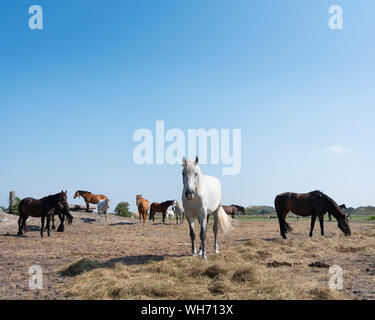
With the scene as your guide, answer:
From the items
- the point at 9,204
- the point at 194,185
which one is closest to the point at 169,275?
the point at 194,185

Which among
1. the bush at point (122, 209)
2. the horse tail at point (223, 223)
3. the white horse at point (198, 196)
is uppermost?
the white horse at point (198, 196)

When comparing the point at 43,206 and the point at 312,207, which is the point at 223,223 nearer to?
the point at 312,207

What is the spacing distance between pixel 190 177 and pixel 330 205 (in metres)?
8.71

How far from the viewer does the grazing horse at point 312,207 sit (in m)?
13.0

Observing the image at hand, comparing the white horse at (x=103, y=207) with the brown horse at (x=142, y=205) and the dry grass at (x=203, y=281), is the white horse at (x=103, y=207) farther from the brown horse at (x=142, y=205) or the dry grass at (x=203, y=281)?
the dry grass at (x=203, y=281)

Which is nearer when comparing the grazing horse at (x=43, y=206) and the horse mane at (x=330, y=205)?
the horse mane at (x=330, y=205)

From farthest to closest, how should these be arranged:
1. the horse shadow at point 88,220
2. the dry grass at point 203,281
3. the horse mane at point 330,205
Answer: the horse shadow at point 88,220
the horse mane at point 330,205
the dry grass at point 203,281

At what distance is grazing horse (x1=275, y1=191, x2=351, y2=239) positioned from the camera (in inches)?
510

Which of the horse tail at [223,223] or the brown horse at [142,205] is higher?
the horse tail at [223,223]

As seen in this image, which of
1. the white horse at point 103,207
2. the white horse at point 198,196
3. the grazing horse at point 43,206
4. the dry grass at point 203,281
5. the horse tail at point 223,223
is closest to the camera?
the dry grass at point 203,281

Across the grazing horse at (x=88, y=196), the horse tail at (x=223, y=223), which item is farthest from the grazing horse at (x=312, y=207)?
the grazing horse at (x=88, y=196)

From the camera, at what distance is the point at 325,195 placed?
520 inches

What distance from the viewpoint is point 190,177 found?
6980mm

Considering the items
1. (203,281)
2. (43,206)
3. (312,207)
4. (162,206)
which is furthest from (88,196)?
(203,281)
